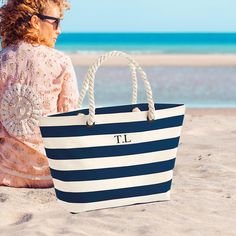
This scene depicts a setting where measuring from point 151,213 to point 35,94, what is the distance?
0.97 metres

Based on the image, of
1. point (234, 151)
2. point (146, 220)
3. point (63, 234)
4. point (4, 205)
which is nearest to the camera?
point (63, 234)

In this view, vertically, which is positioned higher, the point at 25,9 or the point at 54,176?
the point at 25,9

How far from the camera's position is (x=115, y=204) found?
3562mm

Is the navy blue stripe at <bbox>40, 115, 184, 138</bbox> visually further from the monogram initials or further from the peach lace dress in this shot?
the peach lace dress

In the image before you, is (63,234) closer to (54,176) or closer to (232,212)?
(54,176)

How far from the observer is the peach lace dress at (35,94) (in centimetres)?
403

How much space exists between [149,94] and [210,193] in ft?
2.95

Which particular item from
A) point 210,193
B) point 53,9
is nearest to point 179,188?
point 210,193

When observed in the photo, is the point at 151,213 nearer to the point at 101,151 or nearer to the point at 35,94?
the point at 101,151

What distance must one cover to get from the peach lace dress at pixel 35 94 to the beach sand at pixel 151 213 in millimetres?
115

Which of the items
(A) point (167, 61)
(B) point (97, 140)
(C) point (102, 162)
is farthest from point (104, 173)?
(A) point (167, 61)

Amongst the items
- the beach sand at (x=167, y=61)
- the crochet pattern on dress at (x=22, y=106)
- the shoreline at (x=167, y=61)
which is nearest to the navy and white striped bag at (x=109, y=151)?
the crochet pattern on dress at (x=22, y=106)

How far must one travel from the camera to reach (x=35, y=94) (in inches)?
158

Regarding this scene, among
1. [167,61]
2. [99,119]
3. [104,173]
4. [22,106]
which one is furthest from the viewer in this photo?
[167,61]
